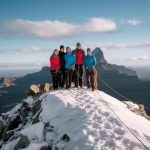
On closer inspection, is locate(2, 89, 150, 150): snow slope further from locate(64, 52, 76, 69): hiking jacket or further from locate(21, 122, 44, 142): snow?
locate(64, 52, 76, 69): hiking jacket

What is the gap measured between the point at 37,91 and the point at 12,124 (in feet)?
28.6

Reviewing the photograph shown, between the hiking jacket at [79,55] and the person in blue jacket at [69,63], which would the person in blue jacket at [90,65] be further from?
the person in blue jacket at [69,63]

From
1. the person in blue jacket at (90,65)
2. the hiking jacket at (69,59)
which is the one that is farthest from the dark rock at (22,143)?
the person in blue jacket at (90,65)

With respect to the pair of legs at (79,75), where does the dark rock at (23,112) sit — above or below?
below

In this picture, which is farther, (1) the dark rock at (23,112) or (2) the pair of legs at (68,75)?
(2) the pair of legs at (68,75)

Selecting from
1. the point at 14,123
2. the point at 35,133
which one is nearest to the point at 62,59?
the point at 14,123

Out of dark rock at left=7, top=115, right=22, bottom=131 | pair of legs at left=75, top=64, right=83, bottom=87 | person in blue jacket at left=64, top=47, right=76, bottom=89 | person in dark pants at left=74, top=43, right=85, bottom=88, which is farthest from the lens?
pair of legs at left=75, top=64, right=83, bottom=87

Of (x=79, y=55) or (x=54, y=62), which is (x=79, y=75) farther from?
(x=54, y=62)

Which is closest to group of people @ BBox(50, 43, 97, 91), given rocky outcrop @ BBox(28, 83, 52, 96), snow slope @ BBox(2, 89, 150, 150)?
snow slope @ BBox(2, 89, 150, 150)

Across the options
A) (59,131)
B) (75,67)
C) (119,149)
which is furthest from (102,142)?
(75,67)

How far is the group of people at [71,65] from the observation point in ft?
80.6

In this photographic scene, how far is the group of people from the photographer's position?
24562 mm

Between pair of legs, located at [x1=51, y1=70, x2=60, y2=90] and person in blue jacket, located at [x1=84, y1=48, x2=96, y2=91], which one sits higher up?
person in blue jacket, located at [x1=84, y1=48, x2=96, y2=91]

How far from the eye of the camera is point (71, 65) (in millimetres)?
24750
